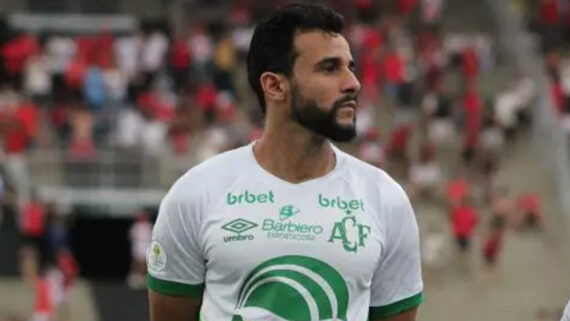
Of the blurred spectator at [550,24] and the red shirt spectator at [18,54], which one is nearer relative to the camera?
the red shirt spectator at [18,54]

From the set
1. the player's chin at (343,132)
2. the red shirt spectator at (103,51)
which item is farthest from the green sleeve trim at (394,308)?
the red shirt spectator at (103,51)

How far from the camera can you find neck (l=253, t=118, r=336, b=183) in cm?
506

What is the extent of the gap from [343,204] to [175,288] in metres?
0.55

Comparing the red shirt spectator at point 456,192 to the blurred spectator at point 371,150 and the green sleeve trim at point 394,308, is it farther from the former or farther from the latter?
the green sleeve trim at point 394,308

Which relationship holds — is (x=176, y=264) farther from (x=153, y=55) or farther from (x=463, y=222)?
(x=153, y=55)

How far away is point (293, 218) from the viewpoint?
4.96 m

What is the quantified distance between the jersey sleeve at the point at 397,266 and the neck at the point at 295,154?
0.77 feet

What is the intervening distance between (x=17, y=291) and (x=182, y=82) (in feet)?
17.1

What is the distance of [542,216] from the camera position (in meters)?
23.5

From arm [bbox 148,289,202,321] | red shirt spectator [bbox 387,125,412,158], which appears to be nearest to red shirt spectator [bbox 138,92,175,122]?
red shirt spectator [bbox 387,125,412,158]

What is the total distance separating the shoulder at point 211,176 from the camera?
5055 mm

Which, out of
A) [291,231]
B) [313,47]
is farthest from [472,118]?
[291,231]

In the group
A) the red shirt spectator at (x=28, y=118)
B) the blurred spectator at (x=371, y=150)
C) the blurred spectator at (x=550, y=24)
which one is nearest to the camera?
the blurred spectator at (x=371, y=150)

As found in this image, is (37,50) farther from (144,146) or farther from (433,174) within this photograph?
(433,174)
